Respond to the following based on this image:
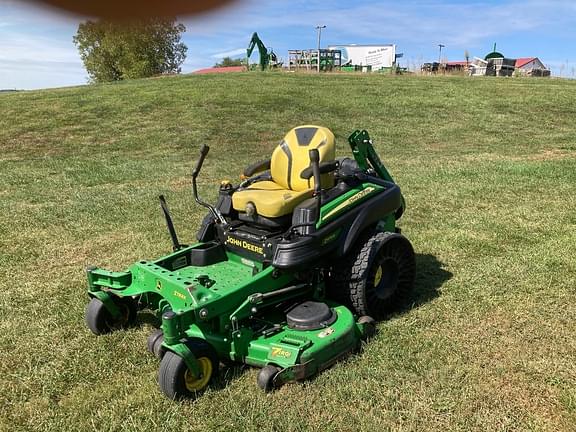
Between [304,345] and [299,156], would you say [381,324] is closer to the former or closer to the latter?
[304,345]

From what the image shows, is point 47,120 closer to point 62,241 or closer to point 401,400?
point 62,241

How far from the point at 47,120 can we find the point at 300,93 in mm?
8561

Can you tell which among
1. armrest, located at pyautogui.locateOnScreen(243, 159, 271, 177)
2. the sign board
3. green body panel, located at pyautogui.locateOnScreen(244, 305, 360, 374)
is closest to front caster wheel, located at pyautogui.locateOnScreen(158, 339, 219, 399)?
green body panel, located at pyautogui.locateOnScreen(244, 305, 360, 374)

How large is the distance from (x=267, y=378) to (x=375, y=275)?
130 centimetres

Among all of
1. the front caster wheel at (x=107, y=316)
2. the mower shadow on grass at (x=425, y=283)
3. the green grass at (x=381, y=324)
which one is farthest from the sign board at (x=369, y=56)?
the front caster wheel at (x=107, y=316)

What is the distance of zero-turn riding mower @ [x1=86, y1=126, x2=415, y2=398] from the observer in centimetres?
319

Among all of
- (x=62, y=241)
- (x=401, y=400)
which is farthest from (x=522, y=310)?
(x=62, y=241)

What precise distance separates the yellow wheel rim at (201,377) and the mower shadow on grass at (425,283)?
1.60m

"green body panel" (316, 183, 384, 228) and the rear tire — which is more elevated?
"green body panel" (316, 183, 384, 228)

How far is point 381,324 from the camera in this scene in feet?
13.0

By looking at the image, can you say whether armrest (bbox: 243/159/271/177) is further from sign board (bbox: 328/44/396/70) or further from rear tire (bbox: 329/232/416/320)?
sign board (bbox: 328/44/396/70)

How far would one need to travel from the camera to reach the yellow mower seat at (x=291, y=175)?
13.1 feet

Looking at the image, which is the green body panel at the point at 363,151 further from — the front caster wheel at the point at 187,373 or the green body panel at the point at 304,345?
the front caster wheel at the point at 187,373

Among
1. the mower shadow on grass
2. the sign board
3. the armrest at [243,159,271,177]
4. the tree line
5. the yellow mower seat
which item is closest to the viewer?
the tree line
